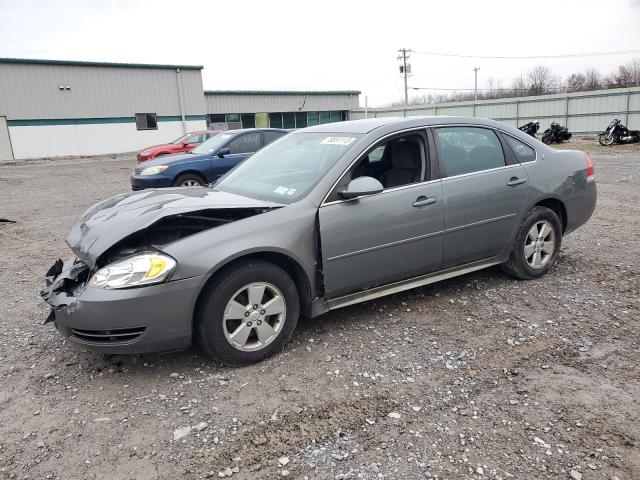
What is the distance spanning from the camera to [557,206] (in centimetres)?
504

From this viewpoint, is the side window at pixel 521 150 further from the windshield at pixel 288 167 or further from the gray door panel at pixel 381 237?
the windshield at pixel 288 167

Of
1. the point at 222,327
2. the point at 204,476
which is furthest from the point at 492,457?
the point at 222,327

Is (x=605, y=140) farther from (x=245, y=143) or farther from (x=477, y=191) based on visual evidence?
(x=477, y=191)

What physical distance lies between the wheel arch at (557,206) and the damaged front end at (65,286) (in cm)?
404

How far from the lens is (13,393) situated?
10.6 ft

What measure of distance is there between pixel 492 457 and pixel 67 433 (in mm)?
2300

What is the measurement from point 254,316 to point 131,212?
1.21 m

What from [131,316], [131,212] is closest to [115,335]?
[131,316]

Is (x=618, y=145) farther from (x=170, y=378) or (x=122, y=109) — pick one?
(x=122, y=109)

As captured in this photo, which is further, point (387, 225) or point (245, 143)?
point (245, 143)

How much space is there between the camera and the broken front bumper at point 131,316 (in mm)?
3066

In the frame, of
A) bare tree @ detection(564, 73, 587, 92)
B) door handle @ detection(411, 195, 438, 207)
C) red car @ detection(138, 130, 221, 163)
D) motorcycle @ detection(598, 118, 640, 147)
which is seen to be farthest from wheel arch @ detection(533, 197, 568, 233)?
bare tree @ detection(564, 73, 587, 92)

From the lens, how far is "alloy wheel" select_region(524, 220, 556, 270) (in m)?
4.83

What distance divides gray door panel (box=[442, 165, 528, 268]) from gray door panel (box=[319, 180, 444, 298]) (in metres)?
0.13
